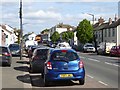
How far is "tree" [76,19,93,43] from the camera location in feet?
266

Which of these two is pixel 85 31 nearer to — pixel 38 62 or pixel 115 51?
pixel 115 51

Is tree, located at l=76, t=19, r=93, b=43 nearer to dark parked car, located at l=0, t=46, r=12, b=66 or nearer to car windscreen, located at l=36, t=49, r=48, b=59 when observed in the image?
dark parked car, located at l=0, t=46, r=12, b=66

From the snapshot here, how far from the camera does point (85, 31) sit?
265 ft

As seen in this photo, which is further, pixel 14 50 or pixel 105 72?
pixel 14 50

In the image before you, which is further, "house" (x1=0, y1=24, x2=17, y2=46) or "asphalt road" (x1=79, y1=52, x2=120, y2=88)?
"house" (x1=0, y1=24, x2=17, y2=46)

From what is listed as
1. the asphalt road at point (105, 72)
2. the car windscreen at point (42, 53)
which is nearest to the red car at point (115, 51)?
the asphalt road at point (105, 72)

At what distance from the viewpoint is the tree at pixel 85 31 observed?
80.9m

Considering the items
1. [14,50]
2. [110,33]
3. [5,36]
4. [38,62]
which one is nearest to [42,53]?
[38,62]

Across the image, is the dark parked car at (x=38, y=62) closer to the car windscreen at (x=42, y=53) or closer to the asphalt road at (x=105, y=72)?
the car windscreen at (x=42, y=53)

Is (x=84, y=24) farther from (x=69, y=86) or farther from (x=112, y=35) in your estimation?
(x=69, y=86)

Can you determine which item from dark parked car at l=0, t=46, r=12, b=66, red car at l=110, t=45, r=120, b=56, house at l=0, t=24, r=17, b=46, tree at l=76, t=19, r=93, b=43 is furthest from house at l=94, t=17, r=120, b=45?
dark parked car at l=0, t=46, r=12, b=66

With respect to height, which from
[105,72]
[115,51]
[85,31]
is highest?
[85,31]

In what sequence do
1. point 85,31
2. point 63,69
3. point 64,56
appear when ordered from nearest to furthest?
1. point 63,69
2. point 64,56
3. point 85,31

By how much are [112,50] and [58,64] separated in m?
35.6
